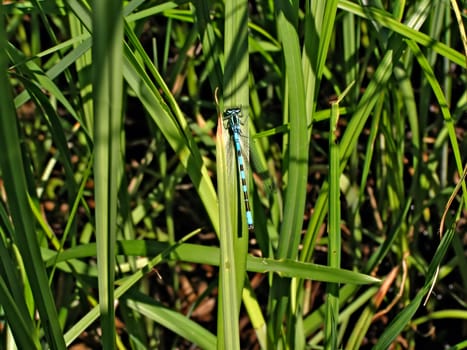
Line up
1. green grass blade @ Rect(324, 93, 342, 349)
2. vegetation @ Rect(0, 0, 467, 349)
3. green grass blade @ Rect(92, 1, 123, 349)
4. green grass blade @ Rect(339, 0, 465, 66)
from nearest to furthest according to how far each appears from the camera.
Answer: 1. green grass blade @ Rect(92, 1, 123, 349)
2. vegetation @ Rect(0, 0, 467, 349)
3. green grass blade @ Rect(324, 93, 342, 349)
4. green grass blade @ Rect(339, 0, 465, 66)

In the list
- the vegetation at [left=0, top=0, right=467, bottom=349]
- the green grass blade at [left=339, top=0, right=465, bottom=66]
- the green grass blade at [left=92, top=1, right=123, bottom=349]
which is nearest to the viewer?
the green grass blade at [left=92, top=1, right=123, bottom=349]

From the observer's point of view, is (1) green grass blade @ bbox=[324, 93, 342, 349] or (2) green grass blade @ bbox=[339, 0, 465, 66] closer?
(1) green grass blade @ bbox=[324, 93, 342, 349]

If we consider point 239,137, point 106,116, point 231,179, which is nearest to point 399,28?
point 239,137

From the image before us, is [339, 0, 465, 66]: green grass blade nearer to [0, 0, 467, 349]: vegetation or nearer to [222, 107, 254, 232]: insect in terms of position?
[0, 0, 467, 349]: vegetation

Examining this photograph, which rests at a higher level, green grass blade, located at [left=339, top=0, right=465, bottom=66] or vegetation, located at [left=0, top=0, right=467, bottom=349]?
green grass blade, located at [left=339, top=0, right=465, bottom=66]

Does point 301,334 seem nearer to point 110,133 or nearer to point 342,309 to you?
point 342,309

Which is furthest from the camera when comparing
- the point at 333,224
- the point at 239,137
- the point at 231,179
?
the point at 239,137

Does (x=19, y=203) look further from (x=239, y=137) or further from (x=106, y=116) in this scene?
(x=239, y=137)

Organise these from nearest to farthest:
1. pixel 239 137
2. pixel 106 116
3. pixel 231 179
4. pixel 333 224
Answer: pixel 106 116 → pixel 231 179 → pixel 333 224 → pixel 239 137

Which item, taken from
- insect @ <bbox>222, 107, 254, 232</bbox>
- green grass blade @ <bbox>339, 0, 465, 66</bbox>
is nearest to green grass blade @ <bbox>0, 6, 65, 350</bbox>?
insect @ <bbox>222, 107, 254, 232</bbox>

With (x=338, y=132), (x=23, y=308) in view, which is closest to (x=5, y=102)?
(x=23, y=308)
